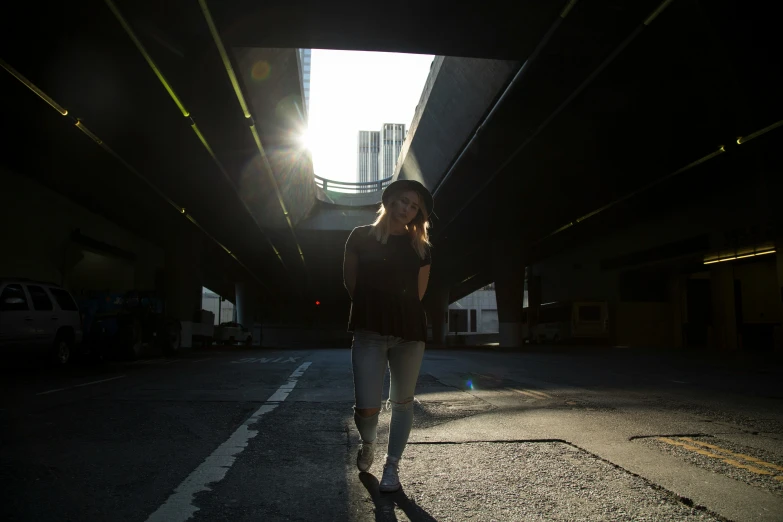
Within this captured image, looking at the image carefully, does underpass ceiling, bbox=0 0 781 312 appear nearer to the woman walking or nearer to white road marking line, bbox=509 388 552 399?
white road marking line, bbox=509 388 552 399

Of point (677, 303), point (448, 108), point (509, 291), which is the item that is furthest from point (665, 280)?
point (448, 108)

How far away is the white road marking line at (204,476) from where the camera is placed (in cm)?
309

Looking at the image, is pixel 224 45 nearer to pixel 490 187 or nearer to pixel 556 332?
pixel 490 187

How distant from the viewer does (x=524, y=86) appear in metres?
15.3

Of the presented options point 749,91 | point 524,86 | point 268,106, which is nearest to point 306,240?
point 268,106

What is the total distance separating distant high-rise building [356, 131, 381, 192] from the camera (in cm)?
17588

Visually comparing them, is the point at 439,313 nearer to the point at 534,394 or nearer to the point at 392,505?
the point at 534,394

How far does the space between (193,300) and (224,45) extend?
903 inches

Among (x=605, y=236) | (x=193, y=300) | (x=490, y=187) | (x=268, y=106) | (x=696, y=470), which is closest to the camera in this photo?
(x=696, y=470)

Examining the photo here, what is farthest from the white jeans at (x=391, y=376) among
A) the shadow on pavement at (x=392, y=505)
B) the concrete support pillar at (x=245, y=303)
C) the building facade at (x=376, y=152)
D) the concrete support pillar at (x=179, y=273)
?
the building facade at (x=376, y=152)

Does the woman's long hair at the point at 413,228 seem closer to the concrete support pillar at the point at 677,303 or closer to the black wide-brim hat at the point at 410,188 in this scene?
the black wide-brim hat at the point at 410,188

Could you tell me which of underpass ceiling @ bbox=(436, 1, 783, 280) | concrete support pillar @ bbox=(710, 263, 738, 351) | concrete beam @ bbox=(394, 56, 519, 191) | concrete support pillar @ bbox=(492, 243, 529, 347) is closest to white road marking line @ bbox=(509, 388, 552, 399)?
underpass ceiling @ bbox=(436, 1, 783, 280)

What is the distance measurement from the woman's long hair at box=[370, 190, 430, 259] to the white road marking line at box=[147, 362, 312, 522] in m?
1.91

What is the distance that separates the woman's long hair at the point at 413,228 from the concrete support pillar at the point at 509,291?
32.4m
